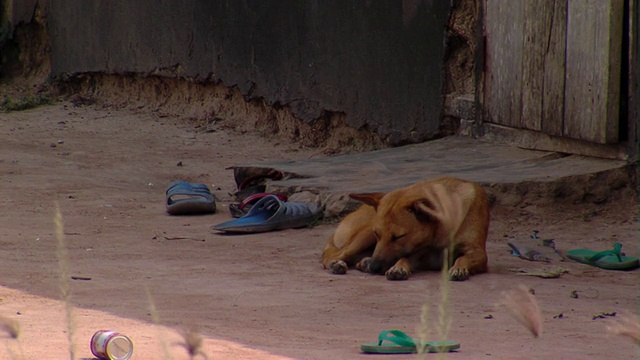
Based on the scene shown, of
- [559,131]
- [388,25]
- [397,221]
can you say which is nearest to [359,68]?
[388,25]

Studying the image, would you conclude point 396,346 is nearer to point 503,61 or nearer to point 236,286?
point 236,286

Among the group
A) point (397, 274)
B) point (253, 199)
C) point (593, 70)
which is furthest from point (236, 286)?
point (593, 70)

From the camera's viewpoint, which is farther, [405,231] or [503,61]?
[503,61]

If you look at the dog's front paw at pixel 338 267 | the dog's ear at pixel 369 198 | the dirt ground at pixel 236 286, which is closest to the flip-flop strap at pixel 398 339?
the dirt ground at pixel 236 286

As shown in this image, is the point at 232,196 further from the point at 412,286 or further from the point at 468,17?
the point at 412,286

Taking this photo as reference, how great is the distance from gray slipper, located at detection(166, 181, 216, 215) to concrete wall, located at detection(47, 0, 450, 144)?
6.62ft

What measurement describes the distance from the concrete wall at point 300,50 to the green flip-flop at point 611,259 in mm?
2896

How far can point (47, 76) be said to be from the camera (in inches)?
539

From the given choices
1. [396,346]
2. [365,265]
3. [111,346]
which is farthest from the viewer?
[365,265]

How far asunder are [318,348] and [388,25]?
5445 millimetres

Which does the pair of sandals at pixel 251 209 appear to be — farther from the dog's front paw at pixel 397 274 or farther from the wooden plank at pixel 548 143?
the wooden plank at pixel 548 143

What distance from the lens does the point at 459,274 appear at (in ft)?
Result: 16.0

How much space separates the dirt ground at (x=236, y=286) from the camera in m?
3.43

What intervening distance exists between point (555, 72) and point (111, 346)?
15.3 feet
